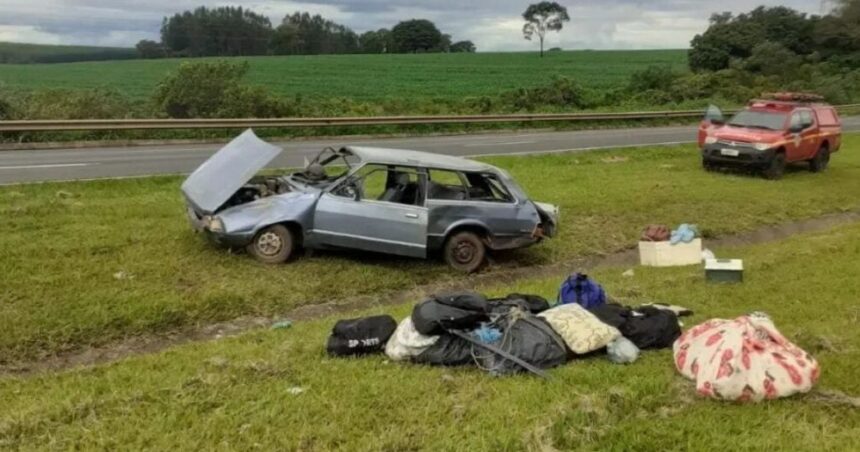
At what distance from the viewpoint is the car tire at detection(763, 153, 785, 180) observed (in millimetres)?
19906

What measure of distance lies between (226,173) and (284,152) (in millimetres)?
10756

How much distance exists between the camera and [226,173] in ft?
34.2

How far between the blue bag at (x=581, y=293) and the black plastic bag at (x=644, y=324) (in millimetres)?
388

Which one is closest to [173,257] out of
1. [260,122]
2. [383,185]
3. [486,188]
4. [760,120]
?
[383,185]

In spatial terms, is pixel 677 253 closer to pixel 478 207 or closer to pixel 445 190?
pixel 478 207

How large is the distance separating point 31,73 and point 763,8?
199 ft

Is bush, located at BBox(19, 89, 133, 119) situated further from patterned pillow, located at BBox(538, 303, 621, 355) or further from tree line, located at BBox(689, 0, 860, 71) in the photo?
tree line, located at BBox(689, 0, 860, 71)

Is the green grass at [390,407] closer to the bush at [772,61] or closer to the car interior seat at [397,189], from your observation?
the car interior seat at [397,189]

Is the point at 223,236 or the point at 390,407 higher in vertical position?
the point at 223,236

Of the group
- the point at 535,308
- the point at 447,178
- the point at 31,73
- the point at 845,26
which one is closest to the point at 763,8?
the point at 845,26

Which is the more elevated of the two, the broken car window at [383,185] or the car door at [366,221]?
the broken car window at [383,185]

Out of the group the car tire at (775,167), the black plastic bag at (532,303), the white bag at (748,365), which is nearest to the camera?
the white bag at (748,365)

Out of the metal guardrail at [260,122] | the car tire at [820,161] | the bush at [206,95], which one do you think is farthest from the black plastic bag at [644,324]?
the bush at [206,95]

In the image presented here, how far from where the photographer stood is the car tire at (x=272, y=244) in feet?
33.6
